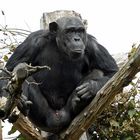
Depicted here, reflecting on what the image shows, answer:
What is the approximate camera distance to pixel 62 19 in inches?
183

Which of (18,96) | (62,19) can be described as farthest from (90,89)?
(18,96)

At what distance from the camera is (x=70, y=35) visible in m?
4.46

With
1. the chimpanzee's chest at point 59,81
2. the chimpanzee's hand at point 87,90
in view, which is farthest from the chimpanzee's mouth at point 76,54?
the chimpanzee's chest at point 59,81

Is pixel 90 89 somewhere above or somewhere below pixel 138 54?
below

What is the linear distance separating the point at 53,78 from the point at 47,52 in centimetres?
24

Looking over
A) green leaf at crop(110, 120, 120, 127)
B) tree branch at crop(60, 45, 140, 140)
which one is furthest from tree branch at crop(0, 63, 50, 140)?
green leaf at crop(110, 120, 120, 127)

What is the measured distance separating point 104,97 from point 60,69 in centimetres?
90

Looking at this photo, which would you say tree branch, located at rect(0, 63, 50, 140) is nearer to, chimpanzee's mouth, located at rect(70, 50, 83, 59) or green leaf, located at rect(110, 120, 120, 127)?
chimpanzee's mouth, located at rect(70, 50, 83, 59)

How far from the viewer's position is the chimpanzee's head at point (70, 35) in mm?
4246

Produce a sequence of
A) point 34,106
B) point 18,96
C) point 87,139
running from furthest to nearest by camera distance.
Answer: point 87,139, point 34,106, point 18,96

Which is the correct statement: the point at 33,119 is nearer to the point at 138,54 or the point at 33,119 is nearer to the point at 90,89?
the point at 90,89

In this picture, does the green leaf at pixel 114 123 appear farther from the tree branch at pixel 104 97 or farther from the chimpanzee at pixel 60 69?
the tree branch at pixel 104 97

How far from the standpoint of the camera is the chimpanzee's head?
4.25 m

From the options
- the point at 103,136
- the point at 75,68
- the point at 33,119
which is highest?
the point at 75,68
